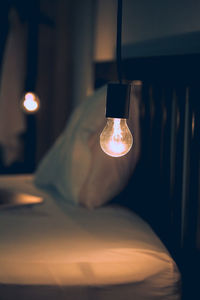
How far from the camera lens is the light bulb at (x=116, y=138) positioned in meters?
0.89

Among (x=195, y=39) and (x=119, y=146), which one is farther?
(x=195, y=39)

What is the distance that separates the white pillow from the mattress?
247 millimetres

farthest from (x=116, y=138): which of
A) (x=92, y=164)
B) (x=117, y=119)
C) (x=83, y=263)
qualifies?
(x=92, y=164)

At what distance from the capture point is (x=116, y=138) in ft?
2.91

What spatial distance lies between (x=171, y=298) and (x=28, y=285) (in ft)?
1.05

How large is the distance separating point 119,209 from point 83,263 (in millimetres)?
477

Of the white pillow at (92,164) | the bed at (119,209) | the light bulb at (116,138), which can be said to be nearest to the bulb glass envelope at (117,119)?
the light bulb at (116,138)

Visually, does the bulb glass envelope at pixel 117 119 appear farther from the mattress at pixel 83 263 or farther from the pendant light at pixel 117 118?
the mattress at pixel 83 263

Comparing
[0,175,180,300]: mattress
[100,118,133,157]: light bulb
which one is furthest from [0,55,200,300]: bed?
[100,118,133,157]: light bulb

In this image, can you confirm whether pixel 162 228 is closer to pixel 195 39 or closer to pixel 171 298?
pixel 171 298

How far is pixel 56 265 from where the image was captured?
2.80ft

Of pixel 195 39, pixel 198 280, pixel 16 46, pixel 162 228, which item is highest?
pixel 16 46

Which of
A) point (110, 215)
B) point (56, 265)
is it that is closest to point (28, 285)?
point (56, 265)

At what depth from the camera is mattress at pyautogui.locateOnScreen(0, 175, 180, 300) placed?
82 centimetres
